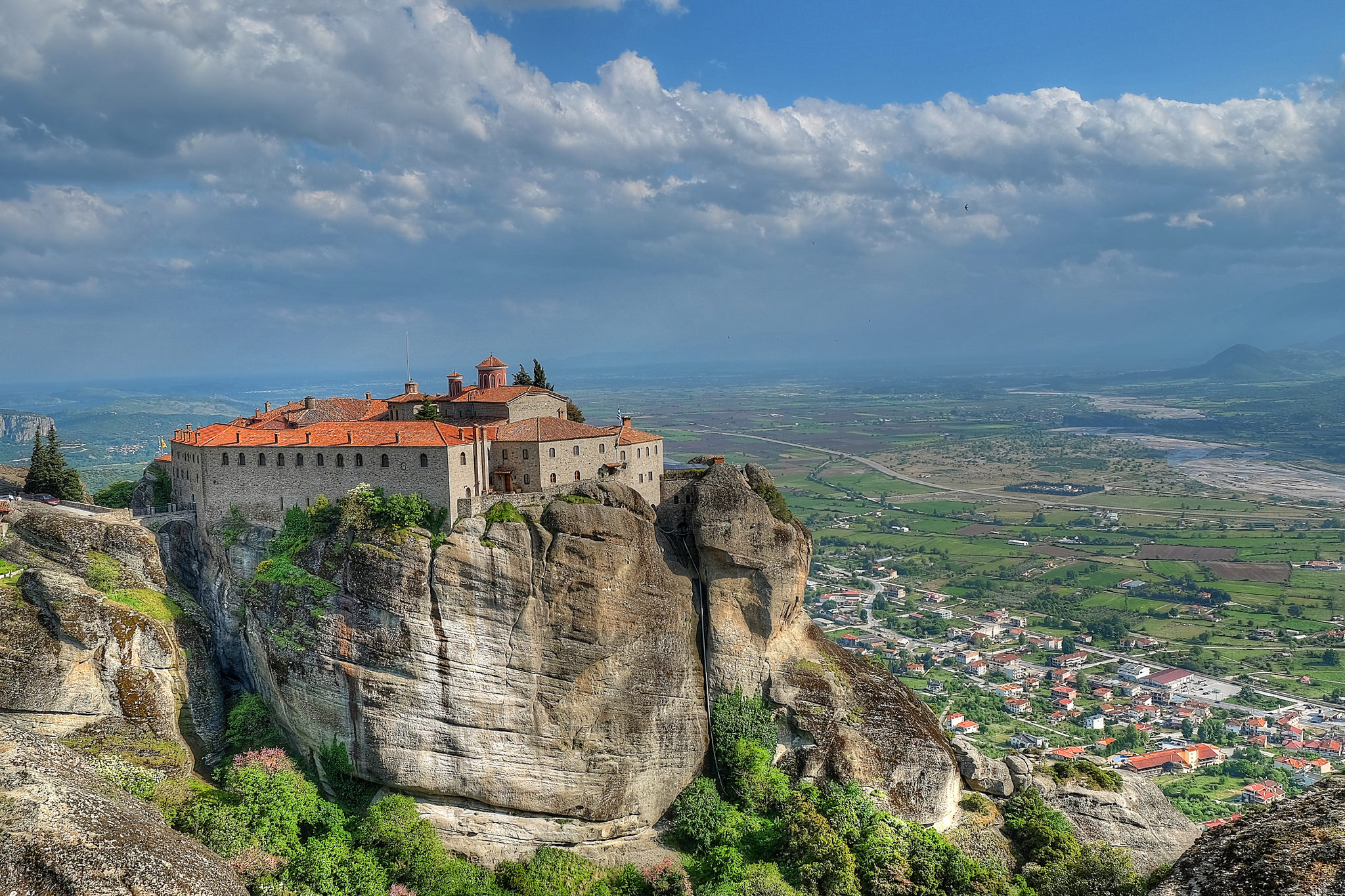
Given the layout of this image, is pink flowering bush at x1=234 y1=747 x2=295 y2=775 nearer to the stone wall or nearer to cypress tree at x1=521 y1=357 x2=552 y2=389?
the stone wall

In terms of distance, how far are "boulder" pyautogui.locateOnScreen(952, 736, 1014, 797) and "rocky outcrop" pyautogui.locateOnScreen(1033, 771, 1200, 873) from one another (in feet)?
6.15

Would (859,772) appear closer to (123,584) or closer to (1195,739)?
(123,584)

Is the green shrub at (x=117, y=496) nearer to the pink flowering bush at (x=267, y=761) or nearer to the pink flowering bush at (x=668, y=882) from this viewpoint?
the pink flowering bush at (x=267, y=761)

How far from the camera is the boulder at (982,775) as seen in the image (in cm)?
4541

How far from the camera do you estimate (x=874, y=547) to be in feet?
452

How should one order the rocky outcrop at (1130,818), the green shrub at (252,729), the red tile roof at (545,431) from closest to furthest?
the green shrub at (252,729) → the rocky outcrop at (1130,818) → the red tile roof at (545,431)

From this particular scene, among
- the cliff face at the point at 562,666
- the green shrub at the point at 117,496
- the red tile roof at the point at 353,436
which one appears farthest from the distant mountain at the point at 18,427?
the cliff face at the point at 562,666

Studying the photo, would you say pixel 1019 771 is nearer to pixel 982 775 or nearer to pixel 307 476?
pixel 982 775

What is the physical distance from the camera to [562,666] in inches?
1602

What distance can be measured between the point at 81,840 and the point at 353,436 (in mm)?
20896

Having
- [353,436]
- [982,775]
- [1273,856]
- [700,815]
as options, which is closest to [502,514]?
[353,436]

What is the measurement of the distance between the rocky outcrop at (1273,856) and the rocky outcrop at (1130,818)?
24654mm

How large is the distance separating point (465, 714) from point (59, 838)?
50.0ft

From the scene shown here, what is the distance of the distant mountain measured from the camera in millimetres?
179125
